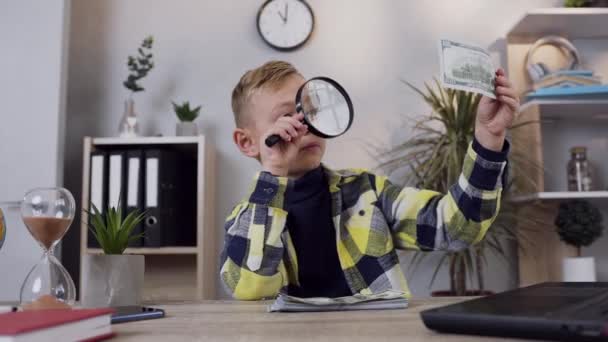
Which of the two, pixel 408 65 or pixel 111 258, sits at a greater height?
pixel 408 65

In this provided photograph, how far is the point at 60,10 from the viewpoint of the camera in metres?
2.56

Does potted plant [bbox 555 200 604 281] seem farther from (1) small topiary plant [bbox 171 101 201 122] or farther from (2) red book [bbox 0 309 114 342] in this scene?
(2) red book [bbox 0 309 114 342]

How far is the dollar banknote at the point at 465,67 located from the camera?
1.04 metres

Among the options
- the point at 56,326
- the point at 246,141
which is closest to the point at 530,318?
the point at 56,326

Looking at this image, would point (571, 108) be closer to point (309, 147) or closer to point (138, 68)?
point (309, 147)

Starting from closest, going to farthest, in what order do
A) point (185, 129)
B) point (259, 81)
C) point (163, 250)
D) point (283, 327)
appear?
point (283, 327) → point (259, 81) → point (163, 250) → point (185, 129)

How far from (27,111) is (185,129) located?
638 millimetres

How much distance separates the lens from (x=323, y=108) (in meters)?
1.21

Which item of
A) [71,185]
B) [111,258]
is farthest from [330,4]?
[111,258]

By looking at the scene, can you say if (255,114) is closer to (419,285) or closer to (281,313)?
(281,313)

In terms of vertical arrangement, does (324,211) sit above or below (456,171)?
below

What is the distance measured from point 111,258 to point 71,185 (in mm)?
1886

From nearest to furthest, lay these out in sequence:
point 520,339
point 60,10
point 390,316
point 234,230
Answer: point 520,339 → point 390,316 → point 234,230 → point 60,10

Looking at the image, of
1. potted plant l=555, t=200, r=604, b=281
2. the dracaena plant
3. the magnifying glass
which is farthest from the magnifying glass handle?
potted plant l=555, t=200, r=604, b=281
